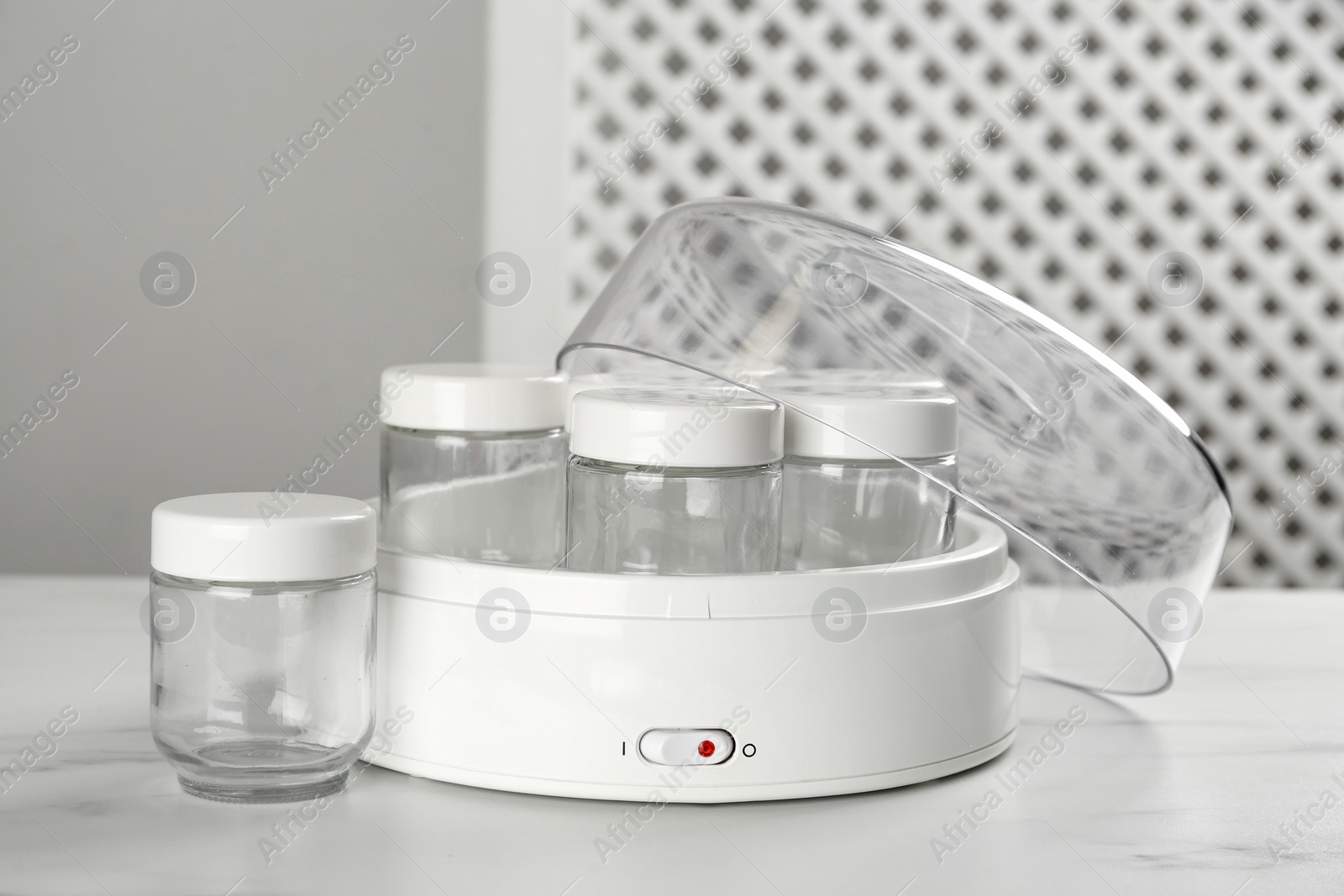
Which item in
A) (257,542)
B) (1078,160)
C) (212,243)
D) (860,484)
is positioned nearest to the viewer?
(257,542)

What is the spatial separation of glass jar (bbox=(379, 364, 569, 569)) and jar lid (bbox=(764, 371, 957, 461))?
0.12m

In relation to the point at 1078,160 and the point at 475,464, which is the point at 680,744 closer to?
the point at 475,464

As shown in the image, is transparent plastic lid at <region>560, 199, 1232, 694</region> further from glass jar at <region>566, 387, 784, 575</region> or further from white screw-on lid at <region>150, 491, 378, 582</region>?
white screw-on lid at <region>150, 491, 378, 582</region>

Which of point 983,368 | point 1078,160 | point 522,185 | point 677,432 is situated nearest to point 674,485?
point 677,432

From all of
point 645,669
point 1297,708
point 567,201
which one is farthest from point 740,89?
point 645,669

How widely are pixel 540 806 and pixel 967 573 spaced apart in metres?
0.21

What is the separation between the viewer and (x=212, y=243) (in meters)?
1.76

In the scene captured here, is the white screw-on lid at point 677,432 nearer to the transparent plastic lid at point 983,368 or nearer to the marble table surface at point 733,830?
the transparent plastic lid at point 983,368

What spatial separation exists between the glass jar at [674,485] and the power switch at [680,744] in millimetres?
65

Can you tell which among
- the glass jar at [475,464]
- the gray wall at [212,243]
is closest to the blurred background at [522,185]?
Answer: the gray wall at [212,243]

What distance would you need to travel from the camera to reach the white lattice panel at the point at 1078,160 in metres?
1.89

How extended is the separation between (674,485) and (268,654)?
0.18m

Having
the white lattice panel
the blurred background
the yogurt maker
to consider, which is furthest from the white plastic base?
the white lattice panel

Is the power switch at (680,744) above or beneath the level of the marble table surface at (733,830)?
above
